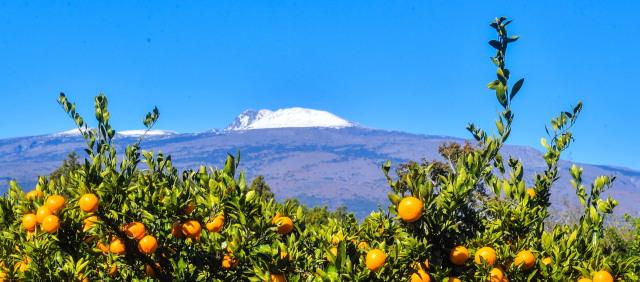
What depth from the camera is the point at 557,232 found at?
7.97 feet

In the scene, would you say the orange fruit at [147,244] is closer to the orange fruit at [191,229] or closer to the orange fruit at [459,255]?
the orange fruit at [191,229]

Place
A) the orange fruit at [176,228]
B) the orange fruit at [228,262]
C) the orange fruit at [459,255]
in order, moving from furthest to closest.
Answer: the orange fruit at [228,262] → the orange fruit at [176,228] → the orange fruit at [459,255]

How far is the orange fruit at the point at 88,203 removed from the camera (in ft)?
6.45

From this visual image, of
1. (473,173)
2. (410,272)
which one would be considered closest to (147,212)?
(410,272)

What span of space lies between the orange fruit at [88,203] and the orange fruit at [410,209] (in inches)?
65.0

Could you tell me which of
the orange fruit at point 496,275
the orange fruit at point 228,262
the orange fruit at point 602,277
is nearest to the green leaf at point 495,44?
the orange fruit at point 496,275

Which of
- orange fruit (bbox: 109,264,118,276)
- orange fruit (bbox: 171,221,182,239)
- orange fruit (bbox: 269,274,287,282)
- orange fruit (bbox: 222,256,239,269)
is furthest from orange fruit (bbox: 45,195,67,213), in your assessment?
orange fruit (bbox: 269,274,287,282)

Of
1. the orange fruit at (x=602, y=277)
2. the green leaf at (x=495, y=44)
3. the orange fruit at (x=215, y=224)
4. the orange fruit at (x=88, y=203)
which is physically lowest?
the orange fruit at (x=602, y=277)

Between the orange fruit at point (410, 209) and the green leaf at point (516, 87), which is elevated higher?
the green leaf at point (516, 87)

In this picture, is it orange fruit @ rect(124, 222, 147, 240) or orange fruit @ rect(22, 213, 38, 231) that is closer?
orange fruit @ rect(124, 222, 147, 240)

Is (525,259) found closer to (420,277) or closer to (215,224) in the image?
(420,277)

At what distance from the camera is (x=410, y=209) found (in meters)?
1.84

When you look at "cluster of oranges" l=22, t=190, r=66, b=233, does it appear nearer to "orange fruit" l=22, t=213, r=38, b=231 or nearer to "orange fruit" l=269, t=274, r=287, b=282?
"orange fruit" l=22, t=213, r=38, b=231

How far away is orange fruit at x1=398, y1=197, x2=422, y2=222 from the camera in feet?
6.03
